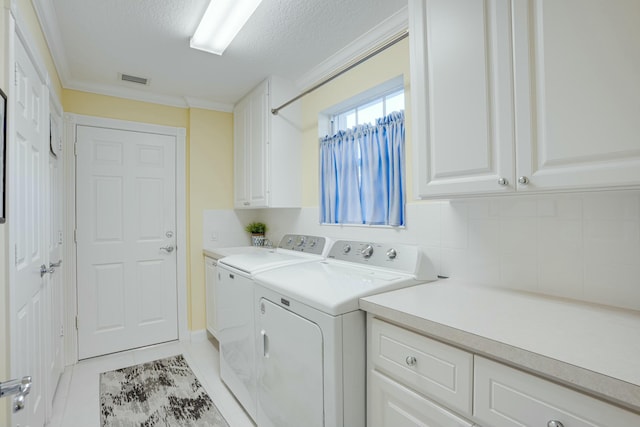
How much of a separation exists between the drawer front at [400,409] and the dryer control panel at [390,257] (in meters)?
0.56

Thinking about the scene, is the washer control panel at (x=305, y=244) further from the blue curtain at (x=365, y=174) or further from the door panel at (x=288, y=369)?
the door panel at (x=288, y=369)

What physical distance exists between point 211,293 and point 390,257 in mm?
1964

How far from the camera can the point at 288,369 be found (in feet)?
4.86

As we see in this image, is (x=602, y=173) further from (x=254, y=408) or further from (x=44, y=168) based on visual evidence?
(x=44, y=168)

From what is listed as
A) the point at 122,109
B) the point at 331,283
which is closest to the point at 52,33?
the point at 122,109

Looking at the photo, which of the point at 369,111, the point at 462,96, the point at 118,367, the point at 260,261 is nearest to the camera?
the point at 462,96

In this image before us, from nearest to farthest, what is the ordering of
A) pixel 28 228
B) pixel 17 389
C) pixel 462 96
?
pixel 17 389, pixel 462 96, pixel 28 228

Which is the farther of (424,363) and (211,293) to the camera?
(211,293)

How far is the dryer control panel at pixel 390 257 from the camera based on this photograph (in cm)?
159

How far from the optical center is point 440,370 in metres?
1.00

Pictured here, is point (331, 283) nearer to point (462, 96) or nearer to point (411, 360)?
point (411, 360)

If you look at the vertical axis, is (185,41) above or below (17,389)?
above

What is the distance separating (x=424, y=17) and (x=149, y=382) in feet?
9.47

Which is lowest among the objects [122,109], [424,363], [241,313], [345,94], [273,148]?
[241,313]
